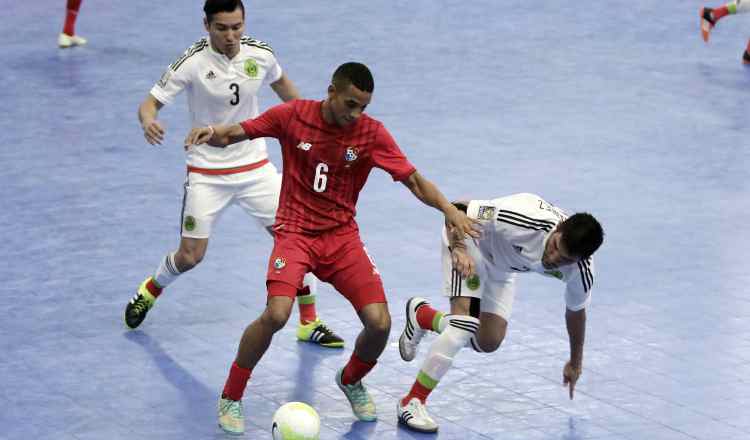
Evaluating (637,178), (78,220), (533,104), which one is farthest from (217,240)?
(533,104)

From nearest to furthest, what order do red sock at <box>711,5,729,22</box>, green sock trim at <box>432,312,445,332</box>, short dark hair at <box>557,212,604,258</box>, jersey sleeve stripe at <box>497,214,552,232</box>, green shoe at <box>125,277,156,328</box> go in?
short dark hair at <box>557,212,604,258</box> < jersey sleeve stripe at <box>497,214,552,232</box> < green sock trim at <box>432,312,445,332</box> < green shoe at <box>125,277,156,328</box> < red sock at <box>711,5,729,22</box>

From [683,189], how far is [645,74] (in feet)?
12.9

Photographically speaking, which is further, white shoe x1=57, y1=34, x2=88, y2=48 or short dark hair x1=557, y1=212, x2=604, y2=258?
white shoe x1=57, y1=34, x2=88, y2=48

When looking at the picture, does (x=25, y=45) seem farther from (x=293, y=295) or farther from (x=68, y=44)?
(x=293, y=295)

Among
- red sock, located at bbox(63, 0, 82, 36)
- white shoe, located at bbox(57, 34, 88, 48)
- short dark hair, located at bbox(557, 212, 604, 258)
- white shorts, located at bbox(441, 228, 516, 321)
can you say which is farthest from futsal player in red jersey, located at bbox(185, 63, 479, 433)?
white shoe, located at bbox(57, 34, 88, 48)

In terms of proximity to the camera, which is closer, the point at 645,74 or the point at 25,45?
the point at 645,74

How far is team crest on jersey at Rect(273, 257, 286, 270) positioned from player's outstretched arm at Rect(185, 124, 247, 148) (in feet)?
2.46

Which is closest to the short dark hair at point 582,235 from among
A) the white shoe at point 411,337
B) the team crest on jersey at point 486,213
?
the team crest on jersey at point 486,213

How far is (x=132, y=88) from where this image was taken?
15.1 metres

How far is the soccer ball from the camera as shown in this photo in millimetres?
7078

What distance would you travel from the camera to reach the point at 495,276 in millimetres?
8117

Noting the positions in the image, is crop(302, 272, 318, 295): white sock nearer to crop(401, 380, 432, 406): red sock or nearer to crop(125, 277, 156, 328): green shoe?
crop(125, 277, 156, 328): green shoe

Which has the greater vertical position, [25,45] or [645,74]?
[645,74]

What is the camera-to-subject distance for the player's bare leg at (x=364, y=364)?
25.2 ft
